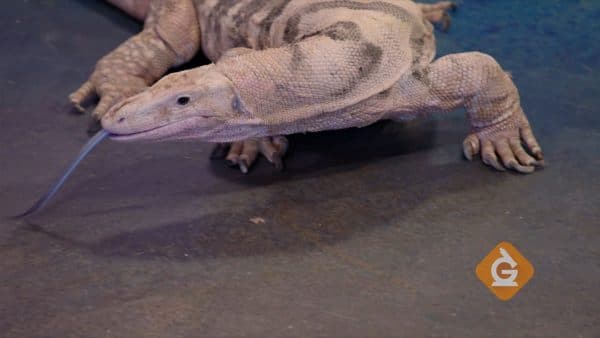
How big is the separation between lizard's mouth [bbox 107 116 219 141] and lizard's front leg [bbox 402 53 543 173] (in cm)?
79

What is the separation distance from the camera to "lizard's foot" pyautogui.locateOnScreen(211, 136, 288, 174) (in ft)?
8.79

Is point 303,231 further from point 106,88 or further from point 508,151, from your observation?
point 106,88

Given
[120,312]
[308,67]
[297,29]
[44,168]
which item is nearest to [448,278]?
[308,67]

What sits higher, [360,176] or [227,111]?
[227,111]

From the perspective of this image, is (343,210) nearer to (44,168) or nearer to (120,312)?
(120,312)

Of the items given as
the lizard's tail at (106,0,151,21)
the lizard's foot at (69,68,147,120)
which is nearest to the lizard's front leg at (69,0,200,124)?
the lizard's foot at (69,68,147,120)

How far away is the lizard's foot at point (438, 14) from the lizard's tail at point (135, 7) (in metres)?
1.63

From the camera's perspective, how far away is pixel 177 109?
2.19 meters

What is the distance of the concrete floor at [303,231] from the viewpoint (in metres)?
1.94

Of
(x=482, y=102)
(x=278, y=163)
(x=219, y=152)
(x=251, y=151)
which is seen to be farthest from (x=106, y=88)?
(x=482, y=102)

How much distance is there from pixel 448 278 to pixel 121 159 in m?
1.44

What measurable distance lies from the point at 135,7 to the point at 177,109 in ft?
6.42

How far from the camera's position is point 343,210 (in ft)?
8.00

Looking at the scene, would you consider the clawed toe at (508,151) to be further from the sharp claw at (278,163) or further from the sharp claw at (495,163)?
the sharp claw at (278,163)
